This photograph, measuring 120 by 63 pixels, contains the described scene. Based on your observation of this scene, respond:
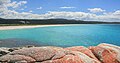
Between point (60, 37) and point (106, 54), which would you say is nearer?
point (106, 54)

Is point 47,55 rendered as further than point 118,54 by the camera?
No

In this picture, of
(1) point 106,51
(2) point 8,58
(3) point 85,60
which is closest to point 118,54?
(1) point 106,51

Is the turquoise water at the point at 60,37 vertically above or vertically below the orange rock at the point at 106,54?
below

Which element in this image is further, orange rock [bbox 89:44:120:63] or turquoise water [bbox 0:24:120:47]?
turquoise water [bbox 0:24:120:47]

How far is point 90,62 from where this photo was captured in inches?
430

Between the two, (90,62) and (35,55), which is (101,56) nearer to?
(90,62)

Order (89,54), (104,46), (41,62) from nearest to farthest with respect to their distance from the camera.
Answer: (41,62)
(89,54)
(104,46)

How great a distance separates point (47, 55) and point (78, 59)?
4.29ft

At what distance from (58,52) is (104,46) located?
315cm

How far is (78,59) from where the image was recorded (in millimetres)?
10648

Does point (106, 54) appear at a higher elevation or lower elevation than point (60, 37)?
higher

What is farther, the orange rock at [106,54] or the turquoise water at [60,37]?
the turquoise water at [60,37]

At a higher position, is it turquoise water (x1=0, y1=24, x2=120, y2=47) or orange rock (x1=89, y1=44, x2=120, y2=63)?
orange rock (x1=89, y1=44, x2=120, y2=63)

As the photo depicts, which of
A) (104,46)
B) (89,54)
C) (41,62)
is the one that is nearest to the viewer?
(41,62)
